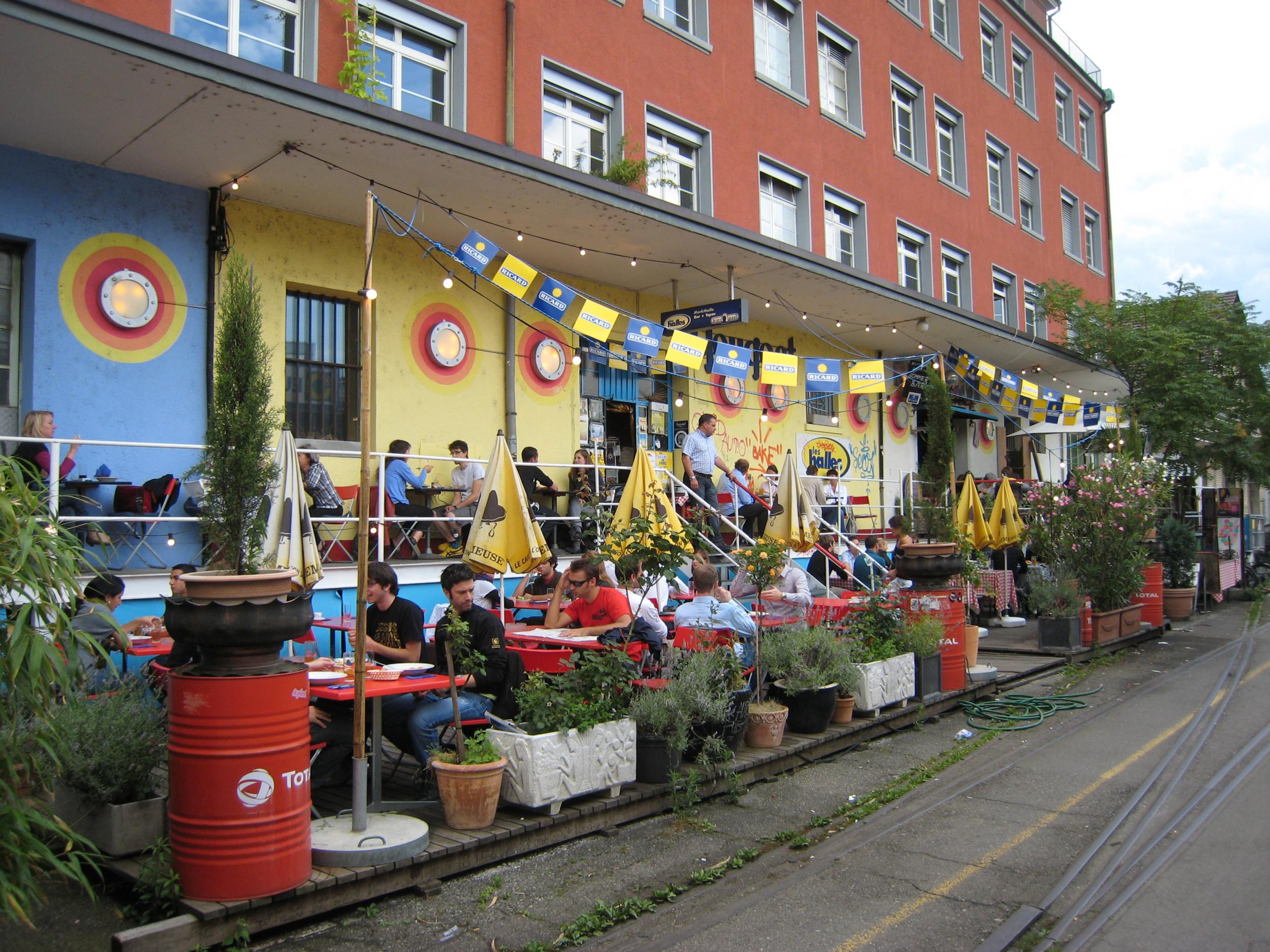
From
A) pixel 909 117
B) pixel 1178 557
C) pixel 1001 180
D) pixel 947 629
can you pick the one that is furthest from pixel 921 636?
pixel 1001 180

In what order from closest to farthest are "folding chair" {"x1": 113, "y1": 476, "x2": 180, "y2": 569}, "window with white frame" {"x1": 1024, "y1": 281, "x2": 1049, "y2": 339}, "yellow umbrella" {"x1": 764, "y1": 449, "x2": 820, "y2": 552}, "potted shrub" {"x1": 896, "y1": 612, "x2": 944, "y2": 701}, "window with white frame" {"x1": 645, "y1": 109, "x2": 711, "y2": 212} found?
"folding chair" {"x1": 113, "y1": 476, "x2": 180, "y2": 569}
"potted shrub" {"x1": 896, "y1": 612, "x2": 944, "y2": 701}
"yellow umbrella" {"x1": 764, "y1": 449, "x2": 820, "y2": 552}
"window with white frame" {"x1": 645, "y1": 109, "x2": 711, "y2": 212}
"window with white frame" {"x1": 1024, "y1": 281, "x2": 1049, "y2": 339}

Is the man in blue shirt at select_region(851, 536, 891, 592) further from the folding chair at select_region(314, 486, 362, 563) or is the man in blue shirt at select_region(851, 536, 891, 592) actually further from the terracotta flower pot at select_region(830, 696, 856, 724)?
the folding chair at select_region(314, 486, 362, 563)

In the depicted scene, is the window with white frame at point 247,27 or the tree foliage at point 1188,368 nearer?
the window with white frame at point 247,27

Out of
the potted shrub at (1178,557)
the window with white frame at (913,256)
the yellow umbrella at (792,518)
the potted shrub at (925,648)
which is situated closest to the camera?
the potted shrub at (925,648)

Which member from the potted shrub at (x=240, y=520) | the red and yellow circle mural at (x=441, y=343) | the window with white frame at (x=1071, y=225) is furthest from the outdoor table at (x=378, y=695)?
the window with white frame at (x=1071, y=225)

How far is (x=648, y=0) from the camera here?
Result: 15227 mm

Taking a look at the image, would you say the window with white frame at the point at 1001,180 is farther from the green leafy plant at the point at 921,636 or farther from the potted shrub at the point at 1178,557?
the green leafy plant at the point at 921,636

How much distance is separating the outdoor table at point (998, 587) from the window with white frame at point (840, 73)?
919 centimetres

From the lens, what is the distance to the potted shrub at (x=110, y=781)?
510 centimetres

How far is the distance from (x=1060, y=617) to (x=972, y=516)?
225 cm

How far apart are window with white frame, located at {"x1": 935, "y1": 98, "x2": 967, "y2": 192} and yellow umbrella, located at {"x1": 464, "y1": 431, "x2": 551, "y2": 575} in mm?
17915

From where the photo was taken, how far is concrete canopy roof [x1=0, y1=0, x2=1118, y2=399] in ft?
25.2

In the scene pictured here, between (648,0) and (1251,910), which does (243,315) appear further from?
(648,0)

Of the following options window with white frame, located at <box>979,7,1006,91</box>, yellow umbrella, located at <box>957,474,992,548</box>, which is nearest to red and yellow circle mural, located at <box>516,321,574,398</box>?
yellow umbrella, located at <box>957,474,992,548</box>
